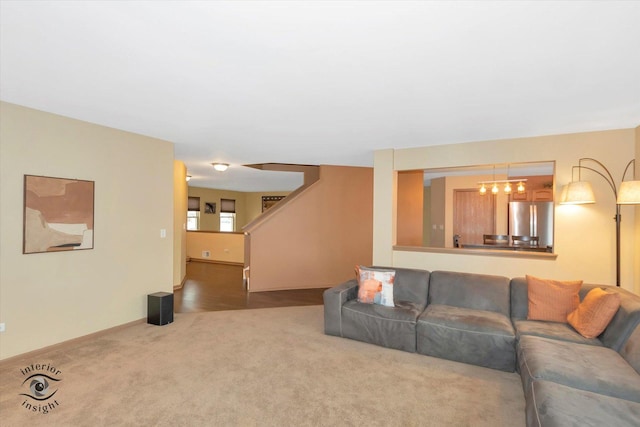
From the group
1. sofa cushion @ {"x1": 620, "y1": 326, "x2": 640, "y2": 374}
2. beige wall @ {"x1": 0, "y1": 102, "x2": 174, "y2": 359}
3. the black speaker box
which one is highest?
beige wall @ {"x1": 0, "y1": 102, "x2": 174, "y2": 359}

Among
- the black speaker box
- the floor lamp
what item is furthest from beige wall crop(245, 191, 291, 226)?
the floor lamp

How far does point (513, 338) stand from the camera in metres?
2.98

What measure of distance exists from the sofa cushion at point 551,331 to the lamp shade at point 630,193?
4.33 feet

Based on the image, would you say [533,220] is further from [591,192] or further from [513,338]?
[513,338]

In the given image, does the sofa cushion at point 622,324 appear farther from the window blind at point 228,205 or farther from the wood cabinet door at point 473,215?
the window blind at point 228,205

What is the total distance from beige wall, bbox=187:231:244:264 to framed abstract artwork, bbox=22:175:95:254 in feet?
17.5

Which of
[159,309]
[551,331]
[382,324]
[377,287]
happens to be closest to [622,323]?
[551,331]

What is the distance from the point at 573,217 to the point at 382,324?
8.62 feet

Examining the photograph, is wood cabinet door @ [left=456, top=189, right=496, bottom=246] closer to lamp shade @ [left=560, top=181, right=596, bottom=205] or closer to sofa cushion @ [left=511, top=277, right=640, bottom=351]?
lamp shade @ [left=560, top=181, right=596, bottom=205]

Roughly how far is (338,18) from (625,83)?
94.6 inches

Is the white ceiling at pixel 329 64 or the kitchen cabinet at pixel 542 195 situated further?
the kitchen cabinet at pixel 542 195

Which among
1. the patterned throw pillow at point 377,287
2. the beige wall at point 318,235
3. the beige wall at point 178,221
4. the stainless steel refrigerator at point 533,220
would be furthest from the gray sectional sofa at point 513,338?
the beige wall at point 178,221

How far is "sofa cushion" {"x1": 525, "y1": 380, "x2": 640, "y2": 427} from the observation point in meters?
1.62

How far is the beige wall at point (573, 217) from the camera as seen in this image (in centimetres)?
362
